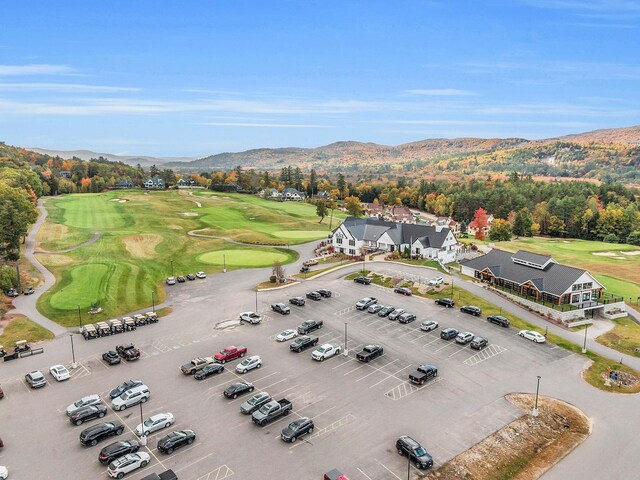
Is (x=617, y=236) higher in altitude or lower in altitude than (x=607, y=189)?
lower

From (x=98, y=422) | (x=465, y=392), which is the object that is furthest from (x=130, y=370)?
(x=465, y=392)

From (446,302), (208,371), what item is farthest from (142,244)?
(446,302)

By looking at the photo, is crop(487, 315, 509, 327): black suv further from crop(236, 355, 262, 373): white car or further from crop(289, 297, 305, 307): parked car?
crop(236, 355, 262, 373): white car

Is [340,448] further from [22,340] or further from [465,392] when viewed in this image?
[22,340]

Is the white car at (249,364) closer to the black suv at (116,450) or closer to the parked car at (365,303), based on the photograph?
the black suv at (116,450)

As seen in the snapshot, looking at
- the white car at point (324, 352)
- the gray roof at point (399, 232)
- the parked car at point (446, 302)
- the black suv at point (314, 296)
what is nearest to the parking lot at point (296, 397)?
the white car at point (324, 352)

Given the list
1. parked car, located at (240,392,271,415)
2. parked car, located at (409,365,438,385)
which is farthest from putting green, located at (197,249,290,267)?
parked car, located at (240,392,271,415)

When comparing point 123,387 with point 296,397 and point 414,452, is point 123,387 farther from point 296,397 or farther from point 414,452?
point 414,452
